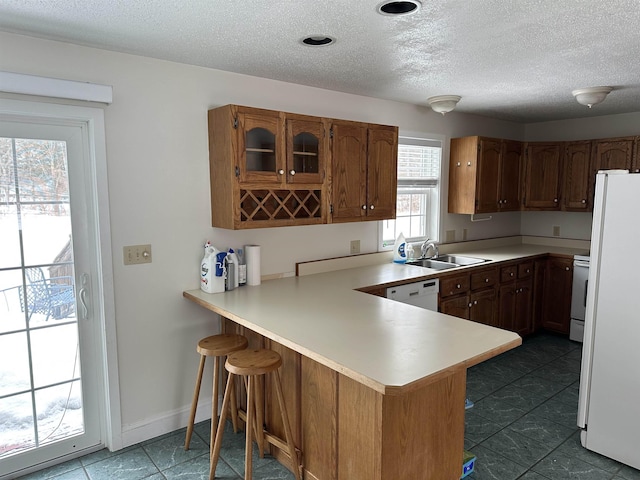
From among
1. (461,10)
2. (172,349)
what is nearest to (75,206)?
(172,349)

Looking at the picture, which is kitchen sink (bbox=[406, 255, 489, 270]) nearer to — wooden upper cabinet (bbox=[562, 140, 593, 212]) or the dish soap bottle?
the dish soap bottle

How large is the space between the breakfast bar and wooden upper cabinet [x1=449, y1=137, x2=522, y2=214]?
85.2 inches

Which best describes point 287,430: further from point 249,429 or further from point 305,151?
point 305,151

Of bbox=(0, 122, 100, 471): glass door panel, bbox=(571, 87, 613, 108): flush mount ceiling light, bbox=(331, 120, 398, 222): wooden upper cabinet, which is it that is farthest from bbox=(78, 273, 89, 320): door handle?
bbox=(571, 87, 613, 108): flush mount ceiling light

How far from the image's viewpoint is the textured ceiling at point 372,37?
187cm

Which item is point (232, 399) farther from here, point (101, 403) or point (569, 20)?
point (569, 20)

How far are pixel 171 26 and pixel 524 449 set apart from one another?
2.95m

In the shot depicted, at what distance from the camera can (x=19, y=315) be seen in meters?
2.35

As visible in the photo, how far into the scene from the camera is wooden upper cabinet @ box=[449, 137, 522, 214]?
4305 mm

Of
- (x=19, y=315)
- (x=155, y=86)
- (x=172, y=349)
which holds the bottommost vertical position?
(x=172, y=349)

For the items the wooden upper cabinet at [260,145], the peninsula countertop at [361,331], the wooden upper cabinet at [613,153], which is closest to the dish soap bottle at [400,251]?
the peninsula countertop at [361,331]

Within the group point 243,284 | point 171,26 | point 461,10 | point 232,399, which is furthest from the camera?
point 243,284

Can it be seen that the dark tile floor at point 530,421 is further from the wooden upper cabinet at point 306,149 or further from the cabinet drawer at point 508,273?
the wooden upper cabinet at point 306,149

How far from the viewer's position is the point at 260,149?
2768 millimetres
